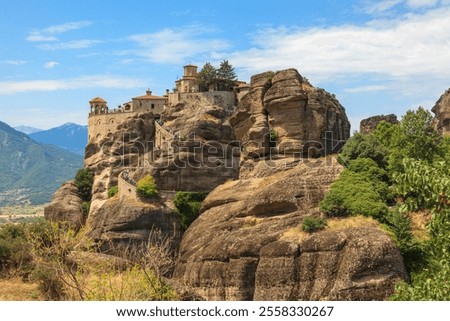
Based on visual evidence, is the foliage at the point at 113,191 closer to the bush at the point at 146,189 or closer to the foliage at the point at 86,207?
the foliage at the point at 86,207

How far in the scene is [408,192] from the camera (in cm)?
2261

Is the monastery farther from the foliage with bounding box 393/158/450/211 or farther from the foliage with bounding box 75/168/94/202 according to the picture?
the foliage with bounding box 393/158/450/211

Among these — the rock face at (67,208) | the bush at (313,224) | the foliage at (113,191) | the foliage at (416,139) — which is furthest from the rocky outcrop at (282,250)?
the rock face at (67,208)

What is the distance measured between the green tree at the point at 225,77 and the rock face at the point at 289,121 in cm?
3641

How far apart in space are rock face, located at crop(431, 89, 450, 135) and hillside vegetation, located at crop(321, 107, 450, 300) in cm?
2460

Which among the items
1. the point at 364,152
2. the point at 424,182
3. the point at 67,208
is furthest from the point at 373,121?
the point at 424,182

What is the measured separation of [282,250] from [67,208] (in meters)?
46.1

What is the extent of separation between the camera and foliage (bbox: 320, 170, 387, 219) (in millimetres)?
48209

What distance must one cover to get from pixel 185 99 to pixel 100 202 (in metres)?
21.5

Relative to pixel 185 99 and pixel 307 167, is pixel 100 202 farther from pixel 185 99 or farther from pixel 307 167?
pixel 307 167

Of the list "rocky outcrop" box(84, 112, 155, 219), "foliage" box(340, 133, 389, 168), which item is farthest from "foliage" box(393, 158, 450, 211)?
"rocky outcrop" box(84, 112, 155, 219)

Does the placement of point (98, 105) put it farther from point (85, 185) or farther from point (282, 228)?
point (282, 228)
